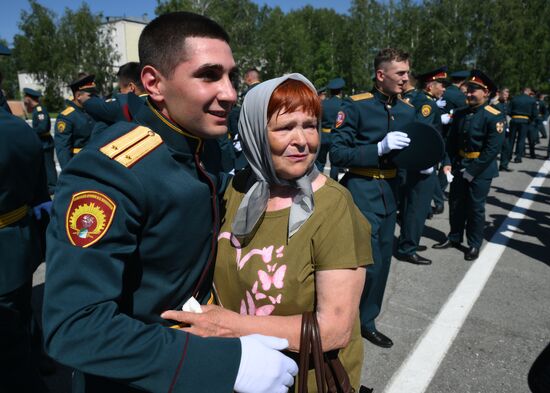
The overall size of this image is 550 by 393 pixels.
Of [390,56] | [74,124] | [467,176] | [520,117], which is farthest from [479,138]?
[520,117]

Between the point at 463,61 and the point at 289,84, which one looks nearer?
the point at 289,84

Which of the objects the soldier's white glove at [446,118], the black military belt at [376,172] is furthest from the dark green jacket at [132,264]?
the soldier's white glove at [446,118]

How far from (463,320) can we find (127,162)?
3.51m

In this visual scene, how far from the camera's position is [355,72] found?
40.5 m

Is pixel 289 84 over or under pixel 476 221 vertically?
over

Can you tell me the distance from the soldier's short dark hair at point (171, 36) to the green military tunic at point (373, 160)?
242cm

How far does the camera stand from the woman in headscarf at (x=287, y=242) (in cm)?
144

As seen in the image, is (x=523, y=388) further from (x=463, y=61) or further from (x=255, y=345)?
(x=463, y=61)

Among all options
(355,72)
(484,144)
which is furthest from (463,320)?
(355,72)

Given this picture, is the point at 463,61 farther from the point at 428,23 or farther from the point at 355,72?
the point at 355,72

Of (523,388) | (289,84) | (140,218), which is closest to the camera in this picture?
(140,218)

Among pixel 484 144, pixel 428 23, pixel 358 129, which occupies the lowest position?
pixel 484 144

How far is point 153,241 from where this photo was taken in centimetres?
123

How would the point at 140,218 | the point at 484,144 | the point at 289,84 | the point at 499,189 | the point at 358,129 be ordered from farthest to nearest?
the point at 499,189, the point at 484,144, the point at 358,129, the point at 289,84, the point at 140,218
